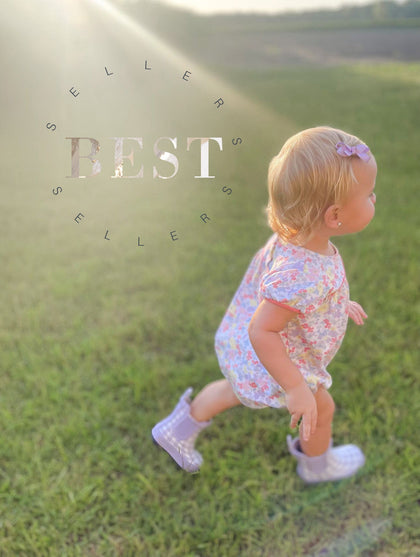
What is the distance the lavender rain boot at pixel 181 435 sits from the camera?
5.89 ft

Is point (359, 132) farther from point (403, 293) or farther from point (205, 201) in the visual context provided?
point (403, 293)

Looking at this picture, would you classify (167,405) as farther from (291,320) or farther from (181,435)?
(291,320)

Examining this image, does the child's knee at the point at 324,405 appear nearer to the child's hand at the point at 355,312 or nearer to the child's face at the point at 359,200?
the child's hand at the point at 355,312

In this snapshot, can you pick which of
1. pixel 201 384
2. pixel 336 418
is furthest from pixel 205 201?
pixel 336 418

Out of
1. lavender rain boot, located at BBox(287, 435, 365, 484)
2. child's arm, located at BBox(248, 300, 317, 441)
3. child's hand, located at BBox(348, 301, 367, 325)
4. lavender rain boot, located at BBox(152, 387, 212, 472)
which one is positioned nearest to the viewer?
child's arm, located at BBox(248, 300, 317, 441)

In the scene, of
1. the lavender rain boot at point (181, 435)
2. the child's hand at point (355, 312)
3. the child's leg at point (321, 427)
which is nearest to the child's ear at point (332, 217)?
the child's hand at point (355, 312)

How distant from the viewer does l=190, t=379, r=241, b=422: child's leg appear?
6.03 ft

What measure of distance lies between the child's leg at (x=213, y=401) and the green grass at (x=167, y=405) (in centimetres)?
31

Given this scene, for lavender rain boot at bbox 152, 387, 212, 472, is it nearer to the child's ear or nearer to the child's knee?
the child's knee

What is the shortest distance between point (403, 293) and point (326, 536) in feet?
5.69

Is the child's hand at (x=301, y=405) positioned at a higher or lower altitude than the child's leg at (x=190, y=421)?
higher

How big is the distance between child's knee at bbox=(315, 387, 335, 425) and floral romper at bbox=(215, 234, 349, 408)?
2.5 inches

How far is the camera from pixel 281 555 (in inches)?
70.5

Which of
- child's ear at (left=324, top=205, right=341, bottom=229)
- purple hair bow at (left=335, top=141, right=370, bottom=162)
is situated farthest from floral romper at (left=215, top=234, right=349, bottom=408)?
purple hair bow at (left=335, top=141, right=370, bottom=162)
